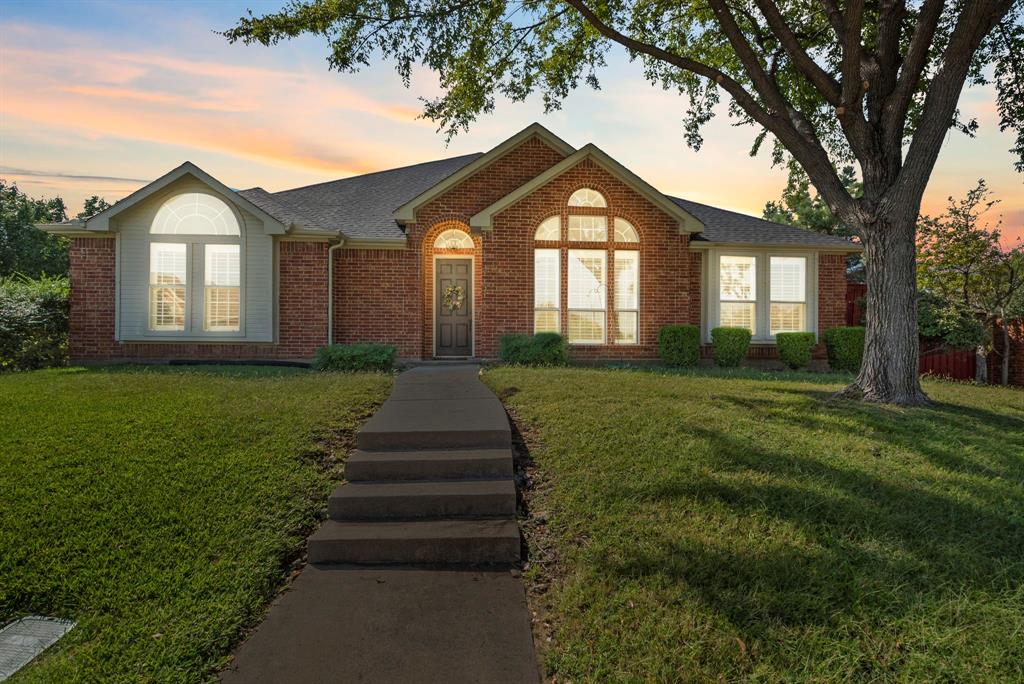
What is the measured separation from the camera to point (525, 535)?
167 inches

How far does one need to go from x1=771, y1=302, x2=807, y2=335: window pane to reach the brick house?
0.20ft

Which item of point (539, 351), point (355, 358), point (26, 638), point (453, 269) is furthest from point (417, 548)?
point (453, 269)

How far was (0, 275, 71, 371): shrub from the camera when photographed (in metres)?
11.2

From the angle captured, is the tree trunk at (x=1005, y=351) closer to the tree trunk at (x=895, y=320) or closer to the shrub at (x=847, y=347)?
the shrub at (x=847, y=347)

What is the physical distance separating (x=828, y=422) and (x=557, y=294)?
7418 millimetres

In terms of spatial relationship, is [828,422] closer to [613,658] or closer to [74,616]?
[613,658]

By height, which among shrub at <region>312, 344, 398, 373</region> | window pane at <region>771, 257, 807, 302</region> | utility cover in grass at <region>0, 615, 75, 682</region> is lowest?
utility cover in grass at <region>0, 615, 75, 682</region>


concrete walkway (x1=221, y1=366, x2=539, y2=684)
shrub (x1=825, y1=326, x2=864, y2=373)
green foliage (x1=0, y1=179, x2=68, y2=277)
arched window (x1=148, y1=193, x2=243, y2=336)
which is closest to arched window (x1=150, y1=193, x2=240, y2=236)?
arched window (x1=148, y1=193, x2=243, y2=336)

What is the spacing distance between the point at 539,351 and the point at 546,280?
90.4 inches

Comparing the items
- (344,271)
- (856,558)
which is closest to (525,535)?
(856,558)

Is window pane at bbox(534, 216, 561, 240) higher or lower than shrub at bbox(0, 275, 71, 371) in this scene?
higher

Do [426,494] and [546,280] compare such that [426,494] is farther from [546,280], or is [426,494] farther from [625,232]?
[625,232]

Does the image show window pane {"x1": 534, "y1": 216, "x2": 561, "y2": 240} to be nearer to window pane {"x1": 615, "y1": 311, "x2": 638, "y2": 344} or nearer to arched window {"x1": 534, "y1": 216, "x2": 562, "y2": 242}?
arched window {"x1": 534, "y1": 216, "x2": 562, "y2": 242}

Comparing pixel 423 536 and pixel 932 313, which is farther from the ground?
pixel 932 313
